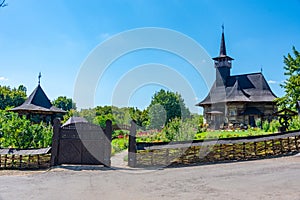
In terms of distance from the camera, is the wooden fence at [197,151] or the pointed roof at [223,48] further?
the pointed roof at [223,48]

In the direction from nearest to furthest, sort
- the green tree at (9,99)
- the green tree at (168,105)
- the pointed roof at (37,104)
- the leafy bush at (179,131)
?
the leafy bush at (179,131)
the pointed roof at (37,104)
the green tree at (168,105)
the green tree at (9,99)

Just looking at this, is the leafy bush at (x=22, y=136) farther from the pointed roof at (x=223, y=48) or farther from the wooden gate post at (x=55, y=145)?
the pointed roof at (x=223, y=48)

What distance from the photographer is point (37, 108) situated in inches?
970

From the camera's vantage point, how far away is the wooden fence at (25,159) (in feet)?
33.0

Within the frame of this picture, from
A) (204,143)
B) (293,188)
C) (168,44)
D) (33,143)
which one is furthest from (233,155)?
(33,143)

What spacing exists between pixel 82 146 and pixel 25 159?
94.5 inches

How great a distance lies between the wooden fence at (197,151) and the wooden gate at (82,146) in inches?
44.8

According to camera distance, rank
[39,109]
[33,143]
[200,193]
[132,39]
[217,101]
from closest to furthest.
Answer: [200,193] < [33,143] < [132,39] < [39,109] < [217,101]

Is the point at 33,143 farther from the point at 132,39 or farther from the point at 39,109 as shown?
the point at 39,109

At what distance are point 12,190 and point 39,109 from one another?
763 inches

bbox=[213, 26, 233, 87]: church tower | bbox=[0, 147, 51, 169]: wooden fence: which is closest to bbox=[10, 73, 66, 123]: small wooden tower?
bbox=[0, 147, 51, 169]: wooden fence

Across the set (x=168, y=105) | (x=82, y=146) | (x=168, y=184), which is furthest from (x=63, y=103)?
(x=168, y=184)

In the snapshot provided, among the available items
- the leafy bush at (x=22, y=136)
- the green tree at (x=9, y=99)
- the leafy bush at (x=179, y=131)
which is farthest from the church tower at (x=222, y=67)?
the green tree at (x=9, y=99)

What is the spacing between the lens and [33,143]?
1260cm
